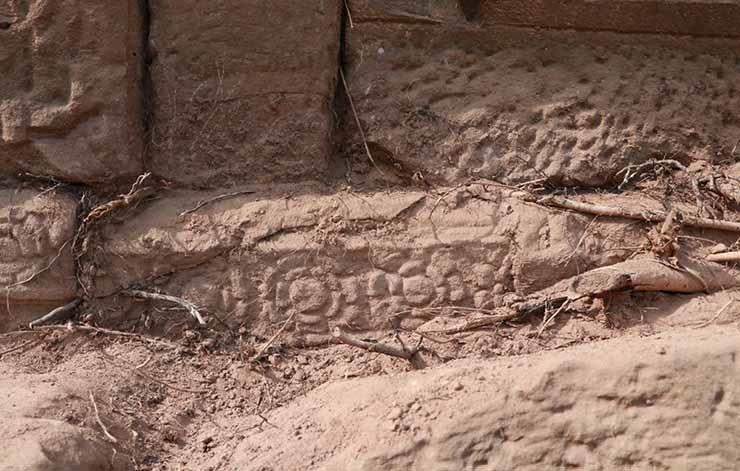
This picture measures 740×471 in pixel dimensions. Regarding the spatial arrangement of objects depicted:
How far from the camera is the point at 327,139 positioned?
3289mm

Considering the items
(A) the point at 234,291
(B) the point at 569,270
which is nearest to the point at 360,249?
(A) the point at 234,291

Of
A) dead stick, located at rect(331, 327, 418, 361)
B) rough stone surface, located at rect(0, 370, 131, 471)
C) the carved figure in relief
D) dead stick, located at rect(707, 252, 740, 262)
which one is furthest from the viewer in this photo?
the carved figure in relief

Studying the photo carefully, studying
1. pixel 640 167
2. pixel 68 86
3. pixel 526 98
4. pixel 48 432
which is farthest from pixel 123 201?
pixel 640 167

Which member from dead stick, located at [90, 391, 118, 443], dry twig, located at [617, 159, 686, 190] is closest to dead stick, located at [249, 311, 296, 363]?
dead stick, located at [90, 391, 118, 443]

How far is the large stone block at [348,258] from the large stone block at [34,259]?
101mm

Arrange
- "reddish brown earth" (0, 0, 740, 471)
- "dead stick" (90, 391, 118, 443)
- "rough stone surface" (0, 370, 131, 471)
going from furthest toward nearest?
"reddish brown earth" (0, 0, 740, 471), "dead stick" (90, 391, 118, 443), "rough stone surface" (0, 370, 131, 471)

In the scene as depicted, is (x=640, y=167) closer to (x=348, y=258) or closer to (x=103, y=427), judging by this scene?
(x=348, y=258)

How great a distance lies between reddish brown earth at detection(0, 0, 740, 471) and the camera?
106 inches

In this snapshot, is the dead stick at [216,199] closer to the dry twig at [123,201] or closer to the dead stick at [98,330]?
the dry twig at [123,201]

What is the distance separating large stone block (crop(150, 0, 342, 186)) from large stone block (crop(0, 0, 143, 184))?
12cm

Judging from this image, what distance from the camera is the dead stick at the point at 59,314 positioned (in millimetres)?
3045

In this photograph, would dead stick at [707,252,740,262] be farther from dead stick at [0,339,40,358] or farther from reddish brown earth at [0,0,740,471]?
dead stick at [0,339,40,358]

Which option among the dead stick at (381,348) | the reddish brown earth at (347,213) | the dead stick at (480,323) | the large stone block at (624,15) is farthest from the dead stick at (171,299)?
the large stone block at (624,15)

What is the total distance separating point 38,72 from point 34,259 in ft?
1.75
